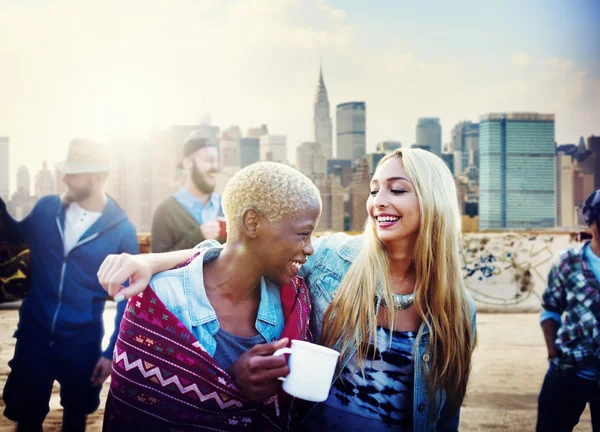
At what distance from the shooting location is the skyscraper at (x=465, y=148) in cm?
2442

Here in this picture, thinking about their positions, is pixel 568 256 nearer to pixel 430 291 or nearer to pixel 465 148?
pixel 430 291

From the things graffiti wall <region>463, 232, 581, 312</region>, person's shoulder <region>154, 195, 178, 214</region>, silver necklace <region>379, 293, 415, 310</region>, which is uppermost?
person's shoulder <region>154, 195, 178, 214</region>

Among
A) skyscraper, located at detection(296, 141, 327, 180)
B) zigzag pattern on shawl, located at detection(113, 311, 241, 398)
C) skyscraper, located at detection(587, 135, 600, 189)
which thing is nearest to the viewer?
zigzag pattern on shawl, located at detection(113, 311, 241, 398)

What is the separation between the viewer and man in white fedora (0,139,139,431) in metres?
2.79

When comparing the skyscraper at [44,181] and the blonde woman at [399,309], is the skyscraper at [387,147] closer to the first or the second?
the blonde woman at [399,309]

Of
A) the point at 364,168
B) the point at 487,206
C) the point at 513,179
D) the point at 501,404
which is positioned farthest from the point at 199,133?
the point at 513,179

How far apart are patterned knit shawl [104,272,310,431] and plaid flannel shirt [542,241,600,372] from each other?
1709mm

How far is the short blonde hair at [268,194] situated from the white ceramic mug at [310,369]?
355 millimetres

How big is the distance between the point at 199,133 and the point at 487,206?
22036 millimetres

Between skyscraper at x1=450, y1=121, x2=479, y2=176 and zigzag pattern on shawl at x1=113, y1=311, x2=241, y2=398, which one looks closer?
zigzag pattern on shawl at x1=113, y1=311, x2=241, y2=398

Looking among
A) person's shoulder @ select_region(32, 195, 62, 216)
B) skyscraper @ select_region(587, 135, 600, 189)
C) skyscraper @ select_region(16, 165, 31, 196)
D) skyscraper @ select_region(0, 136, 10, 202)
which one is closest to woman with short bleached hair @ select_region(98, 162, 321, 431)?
person's shoulder @ select_region(32, 195, 62, 216)

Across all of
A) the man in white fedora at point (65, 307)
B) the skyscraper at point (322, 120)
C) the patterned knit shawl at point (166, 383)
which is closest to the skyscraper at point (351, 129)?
the skyscraper at point (322, 120)

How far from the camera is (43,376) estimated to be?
2.79 meters

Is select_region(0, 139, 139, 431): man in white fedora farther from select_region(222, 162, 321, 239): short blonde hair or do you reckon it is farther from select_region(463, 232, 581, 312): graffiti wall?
select_region(463, 232, 581, 312): graffiti wall
